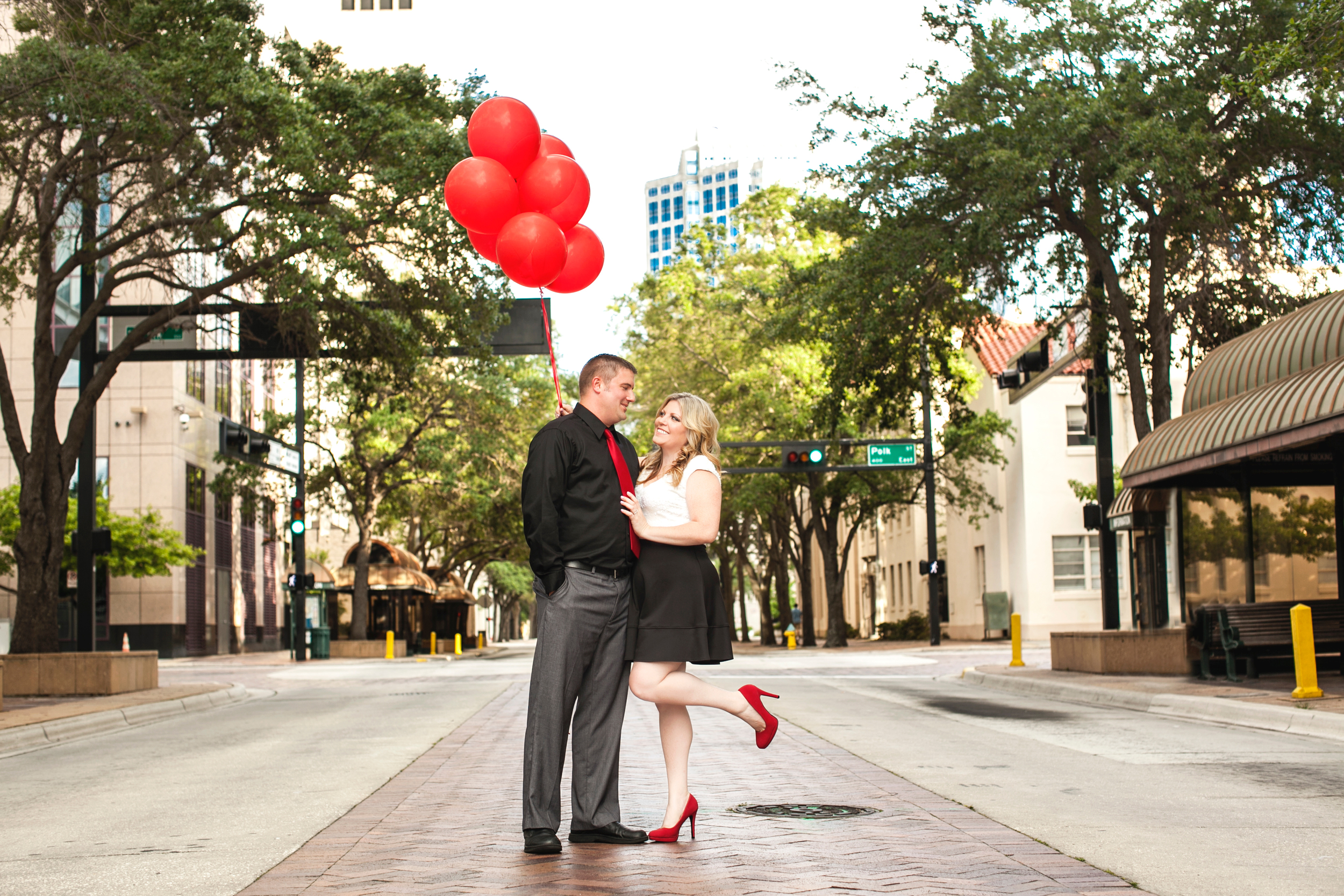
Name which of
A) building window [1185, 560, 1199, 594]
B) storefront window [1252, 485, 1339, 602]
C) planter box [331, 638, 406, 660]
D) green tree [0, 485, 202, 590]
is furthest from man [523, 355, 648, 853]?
planter box [331, 638, 406, 660]

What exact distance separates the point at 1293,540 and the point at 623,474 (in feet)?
50.1

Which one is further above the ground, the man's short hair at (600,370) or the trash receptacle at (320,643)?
the man's short hair at (600,370)

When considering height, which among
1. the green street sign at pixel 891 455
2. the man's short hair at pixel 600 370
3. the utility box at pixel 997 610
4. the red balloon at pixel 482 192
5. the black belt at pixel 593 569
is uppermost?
the green street sign at pixel 891 455

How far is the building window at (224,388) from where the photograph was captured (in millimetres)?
50812

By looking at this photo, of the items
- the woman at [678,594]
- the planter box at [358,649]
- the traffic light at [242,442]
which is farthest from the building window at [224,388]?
the woman at [678,594]

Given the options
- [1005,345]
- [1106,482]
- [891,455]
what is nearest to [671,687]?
[1106,482]

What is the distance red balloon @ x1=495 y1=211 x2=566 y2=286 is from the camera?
7.36 meters

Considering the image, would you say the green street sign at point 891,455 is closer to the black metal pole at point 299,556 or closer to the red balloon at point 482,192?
the black metal pole at point 299,556

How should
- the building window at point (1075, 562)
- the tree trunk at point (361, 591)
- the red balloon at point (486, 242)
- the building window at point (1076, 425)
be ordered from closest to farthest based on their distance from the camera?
the red balloon at point (486, 242)
the tree trunk at point (361, 591)
the building window at point (1075, 562)
the building window at point (1076, 425)

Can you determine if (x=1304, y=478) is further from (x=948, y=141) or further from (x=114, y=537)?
(x=114, y=537)

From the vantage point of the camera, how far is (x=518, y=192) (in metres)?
7.55

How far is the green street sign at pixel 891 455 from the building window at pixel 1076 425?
11.8 m

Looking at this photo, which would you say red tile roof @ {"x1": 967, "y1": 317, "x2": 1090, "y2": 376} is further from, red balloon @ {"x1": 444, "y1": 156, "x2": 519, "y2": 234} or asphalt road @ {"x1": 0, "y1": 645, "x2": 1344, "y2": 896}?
red balloon @ {"x1": 444, "y1": 156, "x2": 519, "y2": 234}

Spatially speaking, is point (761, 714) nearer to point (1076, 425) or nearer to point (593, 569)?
point (593, 569)
